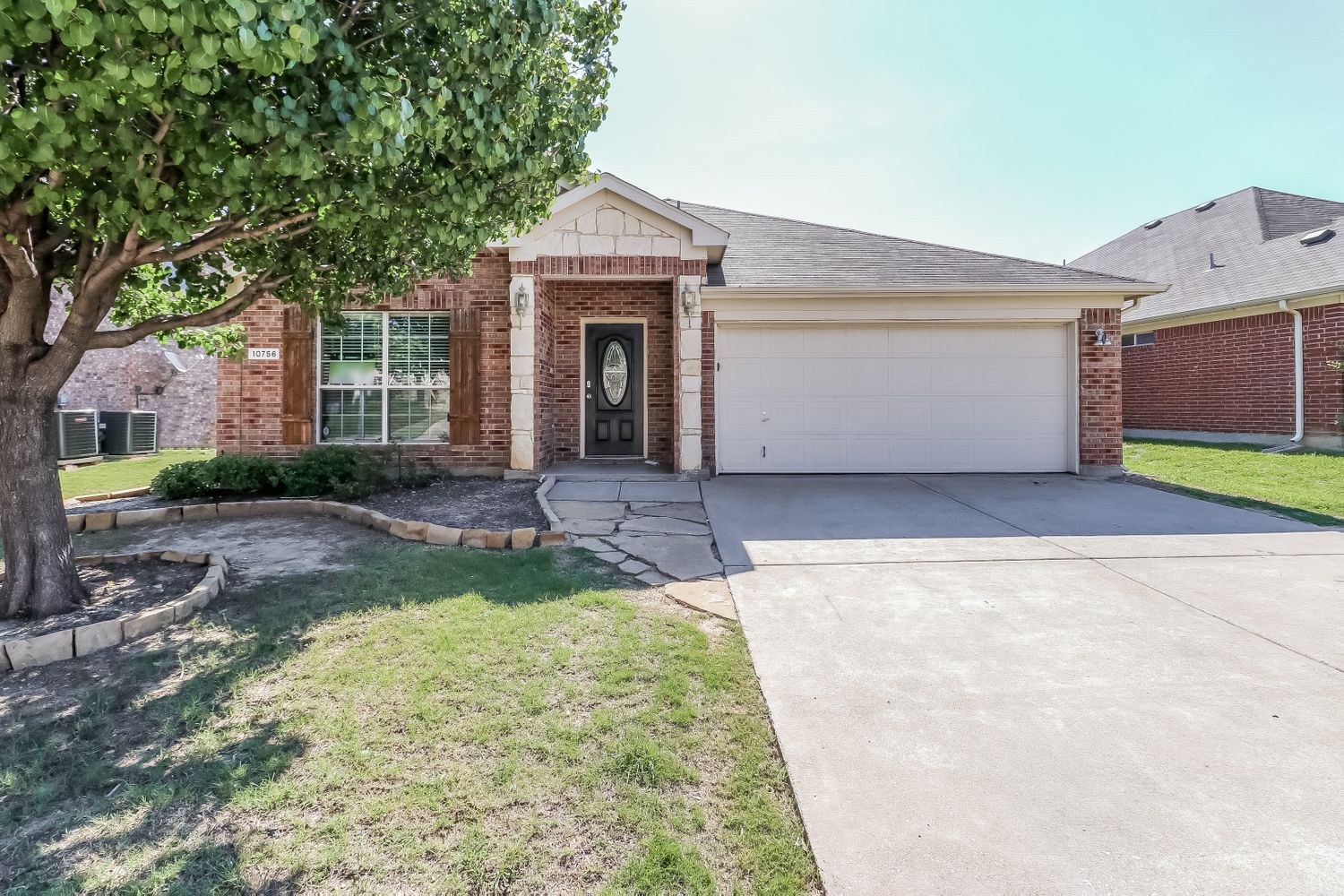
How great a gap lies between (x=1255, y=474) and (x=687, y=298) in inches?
342

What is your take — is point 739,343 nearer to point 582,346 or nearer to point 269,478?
point 582,346

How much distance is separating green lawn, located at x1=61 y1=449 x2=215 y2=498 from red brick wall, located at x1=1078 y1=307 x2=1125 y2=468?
1249cm

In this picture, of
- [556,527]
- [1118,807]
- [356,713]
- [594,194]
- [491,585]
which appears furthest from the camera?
[594,194]

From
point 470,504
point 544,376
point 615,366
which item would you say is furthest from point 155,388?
point 470,504

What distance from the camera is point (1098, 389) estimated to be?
8.47 meters

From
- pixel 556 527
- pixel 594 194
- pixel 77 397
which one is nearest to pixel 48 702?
pixel 556 527

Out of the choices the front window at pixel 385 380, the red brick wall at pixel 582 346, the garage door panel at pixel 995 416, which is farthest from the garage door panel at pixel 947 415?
the front window at pixel 385 380

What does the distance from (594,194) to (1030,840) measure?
7.84m

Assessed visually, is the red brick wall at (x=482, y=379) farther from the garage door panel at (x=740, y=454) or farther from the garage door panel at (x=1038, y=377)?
the garage door panel at (x=1038, y=377)

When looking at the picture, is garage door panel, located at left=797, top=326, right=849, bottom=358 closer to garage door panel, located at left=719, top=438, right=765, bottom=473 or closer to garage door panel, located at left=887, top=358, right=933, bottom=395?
garage door panel, located at left=887, top=358, right=933, bottom=395

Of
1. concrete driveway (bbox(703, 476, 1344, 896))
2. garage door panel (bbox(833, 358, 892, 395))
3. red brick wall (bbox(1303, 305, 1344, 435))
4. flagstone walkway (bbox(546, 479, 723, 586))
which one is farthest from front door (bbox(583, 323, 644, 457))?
red brick wall (bbox(1303, 305, 1344, 435))

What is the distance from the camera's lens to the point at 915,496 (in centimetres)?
A: 702

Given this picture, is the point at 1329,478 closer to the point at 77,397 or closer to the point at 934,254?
the point at 934,254

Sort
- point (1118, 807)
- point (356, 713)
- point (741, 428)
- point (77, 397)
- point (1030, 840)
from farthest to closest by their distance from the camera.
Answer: point (77, 397), point (741, 428), point (356, 713), point (1118, 807), point (1030, 840)
